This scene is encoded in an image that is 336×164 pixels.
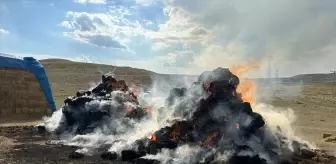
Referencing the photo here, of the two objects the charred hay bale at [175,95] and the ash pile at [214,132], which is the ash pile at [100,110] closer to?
the charred hay bale at [175,95]

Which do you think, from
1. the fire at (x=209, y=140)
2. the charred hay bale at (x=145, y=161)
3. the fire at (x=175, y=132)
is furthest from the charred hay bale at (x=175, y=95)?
the charred hay bale at (x=145, y=161)

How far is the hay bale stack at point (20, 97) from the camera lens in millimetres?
32312

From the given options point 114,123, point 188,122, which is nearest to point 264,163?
point 188,122

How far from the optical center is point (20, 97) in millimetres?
33250

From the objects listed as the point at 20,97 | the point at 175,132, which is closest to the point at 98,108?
the point at 175,132

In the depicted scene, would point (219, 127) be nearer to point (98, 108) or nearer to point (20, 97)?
point (98, 108)

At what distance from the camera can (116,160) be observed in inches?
697

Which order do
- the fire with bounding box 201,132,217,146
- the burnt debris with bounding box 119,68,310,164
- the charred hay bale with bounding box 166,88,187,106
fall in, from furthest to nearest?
1. the charred hay bale with bounding box 166,88,187,106
2. the fire with bounding box 201,132,217,146
3. the burnt debris with bounding box 119,68,310,164

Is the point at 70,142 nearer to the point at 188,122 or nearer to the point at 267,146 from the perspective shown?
the point at 188,122

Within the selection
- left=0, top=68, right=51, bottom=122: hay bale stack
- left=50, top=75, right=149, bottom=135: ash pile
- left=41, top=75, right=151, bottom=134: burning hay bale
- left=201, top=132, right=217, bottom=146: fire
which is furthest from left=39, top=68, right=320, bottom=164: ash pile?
left=0, top=68, right=51, bottom=122: hay bale stack

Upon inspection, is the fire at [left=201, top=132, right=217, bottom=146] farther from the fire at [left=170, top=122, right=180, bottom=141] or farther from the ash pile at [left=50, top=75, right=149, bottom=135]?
the ash pile at [left=50, top=75, right=149, bottom=135]

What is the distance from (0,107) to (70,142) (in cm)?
1215

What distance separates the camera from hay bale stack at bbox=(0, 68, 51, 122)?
1272 inches

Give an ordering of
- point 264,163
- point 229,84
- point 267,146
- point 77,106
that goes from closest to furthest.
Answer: point 264,163
point 267,146
point 229,84
point 77,106
